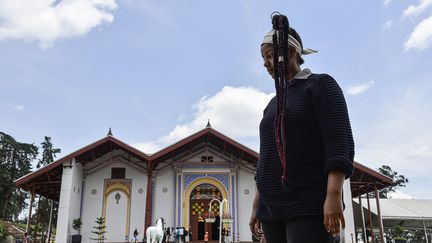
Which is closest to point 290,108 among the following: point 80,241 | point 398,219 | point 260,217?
point 260,217

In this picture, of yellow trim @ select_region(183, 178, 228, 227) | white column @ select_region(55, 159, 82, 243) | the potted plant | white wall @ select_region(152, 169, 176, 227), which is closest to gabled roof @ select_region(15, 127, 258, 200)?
white column @ select_region(55, 159, 82, 243)

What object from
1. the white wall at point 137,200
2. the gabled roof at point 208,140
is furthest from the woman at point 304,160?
the white wall at point 137,200

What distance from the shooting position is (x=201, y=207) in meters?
17.0

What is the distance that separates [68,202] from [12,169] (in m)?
19.8

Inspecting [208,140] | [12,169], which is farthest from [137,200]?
[12,169]

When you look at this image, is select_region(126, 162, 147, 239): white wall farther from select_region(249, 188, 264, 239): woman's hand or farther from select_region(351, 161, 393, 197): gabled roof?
select_region(249, 188, 264, 239): woman's hand

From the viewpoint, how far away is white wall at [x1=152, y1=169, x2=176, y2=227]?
1650 cm

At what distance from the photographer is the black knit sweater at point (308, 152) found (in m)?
1.52

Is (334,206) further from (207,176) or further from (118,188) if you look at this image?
(118,188)

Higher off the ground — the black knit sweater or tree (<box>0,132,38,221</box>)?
tree (<box>0,132,38,221</box>)

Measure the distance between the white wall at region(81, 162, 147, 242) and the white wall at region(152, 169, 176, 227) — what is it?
54cm

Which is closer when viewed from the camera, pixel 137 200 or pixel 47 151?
pixel 137 200

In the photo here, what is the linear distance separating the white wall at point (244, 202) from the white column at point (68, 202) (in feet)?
22.0

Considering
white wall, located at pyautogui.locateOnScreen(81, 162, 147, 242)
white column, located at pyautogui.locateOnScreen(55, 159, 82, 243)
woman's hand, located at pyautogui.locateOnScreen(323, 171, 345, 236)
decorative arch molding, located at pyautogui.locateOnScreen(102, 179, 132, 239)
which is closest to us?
woman's hand, located at pyautogui.locateOnScreen(323, 171, 345, 236)
